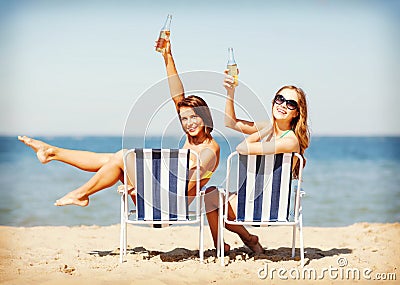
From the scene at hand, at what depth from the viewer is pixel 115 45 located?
15.9 metres

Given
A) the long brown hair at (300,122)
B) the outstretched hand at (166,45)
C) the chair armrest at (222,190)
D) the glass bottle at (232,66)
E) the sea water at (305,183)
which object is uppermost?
the outstretched hand at (166,45)

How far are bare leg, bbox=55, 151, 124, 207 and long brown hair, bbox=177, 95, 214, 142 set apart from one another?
632mm

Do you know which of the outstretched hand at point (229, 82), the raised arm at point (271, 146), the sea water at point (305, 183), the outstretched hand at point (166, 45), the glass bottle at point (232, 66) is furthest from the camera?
the sea water at point (305, 183)

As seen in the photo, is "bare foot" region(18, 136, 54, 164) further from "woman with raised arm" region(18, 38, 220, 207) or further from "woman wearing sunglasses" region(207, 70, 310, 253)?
"woman wearing sunglasses" region(207, 70, 310, 253)

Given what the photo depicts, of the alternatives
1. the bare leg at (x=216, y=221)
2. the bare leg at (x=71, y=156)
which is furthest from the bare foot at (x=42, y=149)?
the bare leg at (x=216, y=221)

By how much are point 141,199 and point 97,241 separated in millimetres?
1459

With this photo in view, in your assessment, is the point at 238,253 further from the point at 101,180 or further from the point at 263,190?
the point at 101,180

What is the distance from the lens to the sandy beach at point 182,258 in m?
4.15

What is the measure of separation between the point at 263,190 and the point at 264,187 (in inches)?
0.9

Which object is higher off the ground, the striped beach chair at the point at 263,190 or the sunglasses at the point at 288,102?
the sunglasses at the point at 288,102

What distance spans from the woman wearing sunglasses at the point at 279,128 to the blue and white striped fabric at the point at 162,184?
270 millimetres

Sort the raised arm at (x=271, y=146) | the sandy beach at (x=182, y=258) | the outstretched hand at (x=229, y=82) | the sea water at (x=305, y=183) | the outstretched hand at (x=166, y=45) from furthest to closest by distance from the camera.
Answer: the sea water at (x=305, y=183)
the outstretched hand at (x=166, y=45)
the outstretched hand at (x=229, y=82)
the raised arm at (x=271, y=146)
the sandy beach at (x=182, y=258)

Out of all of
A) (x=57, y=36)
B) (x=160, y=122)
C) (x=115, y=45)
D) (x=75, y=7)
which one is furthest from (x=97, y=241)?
(x=115, y=45)

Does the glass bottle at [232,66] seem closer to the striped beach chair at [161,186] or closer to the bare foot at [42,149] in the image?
the striped beach chair at [161,186]
